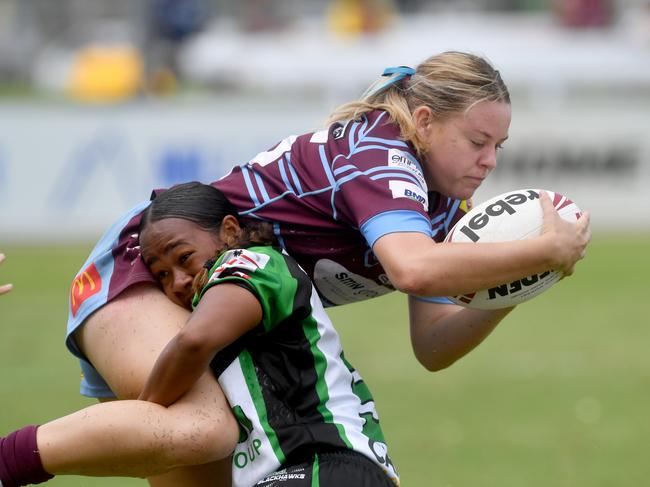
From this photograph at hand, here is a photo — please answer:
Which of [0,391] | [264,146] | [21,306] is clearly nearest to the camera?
[0,391]

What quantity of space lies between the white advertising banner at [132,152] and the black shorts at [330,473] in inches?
372

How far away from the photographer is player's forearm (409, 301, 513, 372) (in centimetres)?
457

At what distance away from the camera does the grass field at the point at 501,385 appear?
604cm

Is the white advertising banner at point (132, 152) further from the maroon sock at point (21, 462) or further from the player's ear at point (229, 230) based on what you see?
the maroon sock at point (21, 462)

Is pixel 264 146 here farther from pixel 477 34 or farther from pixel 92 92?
pixel 92 92

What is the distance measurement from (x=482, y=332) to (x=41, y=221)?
31.8ft

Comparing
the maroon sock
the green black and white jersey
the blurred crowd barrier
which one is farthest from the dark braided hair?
the blurred crowd barrier

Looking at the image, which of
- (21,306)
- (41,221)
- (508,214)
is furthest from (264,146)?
(508,214)

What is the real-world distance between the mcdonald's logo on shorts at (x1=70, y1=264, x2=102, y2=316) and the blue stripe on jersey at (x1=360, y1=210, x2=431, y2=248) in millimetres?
1096

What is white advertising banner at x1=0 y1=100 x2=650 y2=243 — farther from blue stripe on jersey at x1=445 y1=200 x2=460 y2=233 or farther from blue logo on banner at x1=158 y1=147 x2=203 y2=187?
blue stripe on jersey at x1=445 y1=200 x2=460 y2=233

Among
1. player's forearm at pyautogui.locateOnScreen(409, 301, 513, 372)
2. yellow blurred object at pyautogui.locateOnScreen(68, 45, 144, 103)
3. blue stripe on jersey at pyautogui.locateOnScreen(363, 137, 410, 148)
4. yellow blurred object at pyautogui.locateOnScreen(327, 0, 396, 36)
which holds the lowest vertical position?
yellow blurred object at pyautogui.locateOnScreen(68, 45, 144, 103)

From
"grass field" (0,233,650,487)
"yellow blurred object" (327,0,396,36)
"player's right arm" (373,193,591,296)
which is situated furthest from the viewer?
→ "yellow blurred object" (327,0,396,36)

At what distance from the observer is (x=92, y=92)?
23.0 meters

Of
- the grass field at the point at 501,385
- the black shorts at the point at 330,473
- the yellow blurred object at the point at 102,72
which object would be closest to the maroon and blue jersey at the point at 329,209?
the black shorts at the point at 330,473
